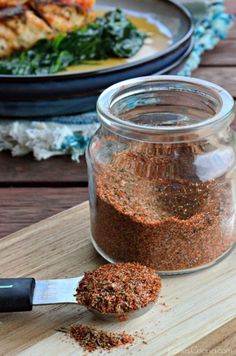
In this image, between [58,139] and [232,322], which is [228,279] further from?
[58,139]

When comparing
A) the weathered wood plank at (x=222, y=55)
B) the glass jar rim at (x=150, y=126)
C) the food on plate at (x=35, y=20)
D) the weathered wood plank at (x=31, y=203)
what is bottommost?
the weathered wood plank at (x=222, y=55)

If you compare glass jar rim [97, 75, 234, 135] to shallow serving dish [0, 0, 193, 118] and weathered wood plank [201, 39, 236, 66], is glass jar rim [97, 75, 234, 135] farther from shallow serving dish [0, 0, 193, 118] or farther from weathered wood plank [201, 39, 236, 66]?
weathered wood plank [201, 39, 236, 66]

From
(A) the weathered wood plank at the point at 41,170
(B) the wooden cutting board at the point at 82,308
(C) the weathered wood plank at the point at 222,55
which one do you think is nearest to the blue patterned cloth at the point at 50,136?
(A) the weathered wood plank at the point at 41,170

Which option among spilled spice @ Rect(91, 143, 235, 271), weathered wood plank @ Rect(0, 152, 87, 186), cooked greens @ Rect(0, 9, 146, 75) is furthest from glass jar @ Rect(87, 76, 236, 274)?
cooked greens @ Rect(0, 9, 146, 75)

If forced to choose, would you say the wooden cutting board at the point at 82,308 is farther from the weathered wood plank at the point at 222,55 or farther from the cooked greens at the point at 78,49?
the weathered wood plank at the point at 222,55

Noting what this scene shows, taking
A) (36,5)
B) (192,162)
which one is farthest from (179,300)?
(36,5)

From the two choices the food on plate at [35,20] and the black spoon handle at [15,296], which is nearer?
the black spoon handle at [15,296]

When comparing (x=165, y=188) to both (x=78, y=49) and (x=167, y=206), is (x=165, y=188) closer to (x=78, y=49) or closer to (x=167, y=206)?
(x=167, y=206)
